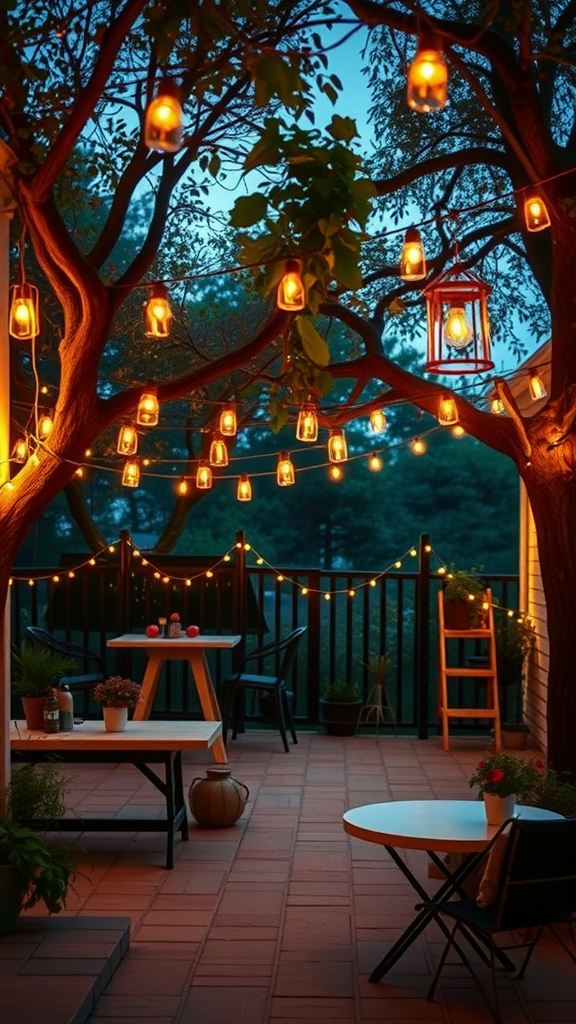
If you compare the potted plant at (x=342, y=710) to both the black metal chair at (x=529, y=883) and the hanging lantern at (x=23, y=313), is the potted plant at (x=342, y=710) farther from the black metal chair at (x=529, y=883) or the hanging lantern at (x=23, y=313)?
the hanging lantern at (x=23, y=313)

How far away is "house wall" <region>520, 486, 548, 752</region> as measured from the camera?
9445 mm

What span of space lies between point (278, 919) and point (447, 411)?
261 centimetres

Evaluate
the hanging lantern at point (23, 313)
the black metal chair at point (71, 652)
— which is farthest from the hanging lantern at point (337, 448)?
the hanging lantern at point (23, 313)

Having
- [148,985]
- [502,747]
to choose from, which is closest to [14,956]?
[148,985]

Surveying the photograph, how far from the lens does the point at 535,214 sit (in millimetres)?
4754

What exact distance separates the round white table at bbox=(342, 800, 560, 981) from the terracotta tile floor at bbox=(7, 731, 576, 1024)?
7.9 inches

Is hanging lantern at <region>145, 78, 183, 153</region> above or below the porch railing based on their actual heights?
above

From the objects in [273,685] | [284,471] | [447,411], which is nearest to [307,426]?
[447,411]

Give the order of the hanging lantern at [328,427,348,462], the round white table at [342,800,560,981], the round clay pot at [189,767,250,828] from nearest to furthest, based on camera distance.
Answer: the round white table at [342,800,560,981], the round clay pot at [189,767,250,828], the hanging lantern at [328,427,348,462]

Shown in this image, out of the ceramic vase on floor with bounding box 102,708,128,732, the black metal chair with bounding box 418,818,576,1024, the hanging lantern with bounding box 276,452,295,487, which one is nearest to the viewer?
the black metal chair with bounding box 418,818,576,1024

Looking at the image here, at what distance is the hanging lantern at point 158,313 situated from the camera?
4609 mm

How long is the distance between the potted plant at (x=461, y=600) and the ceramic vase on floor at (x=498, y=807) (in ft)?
17.0

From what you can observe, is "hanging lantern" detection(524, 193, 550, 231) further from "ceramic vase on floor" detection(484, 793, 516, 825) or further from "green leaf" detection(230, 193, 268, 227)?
"ceramic vase on floor" detection(484, 793, 516, 825)

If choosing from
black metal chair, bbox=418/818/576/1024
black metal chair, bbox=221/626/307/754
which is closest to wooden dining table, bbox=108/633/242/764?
black metal chair, bbox=221/626/307/754
